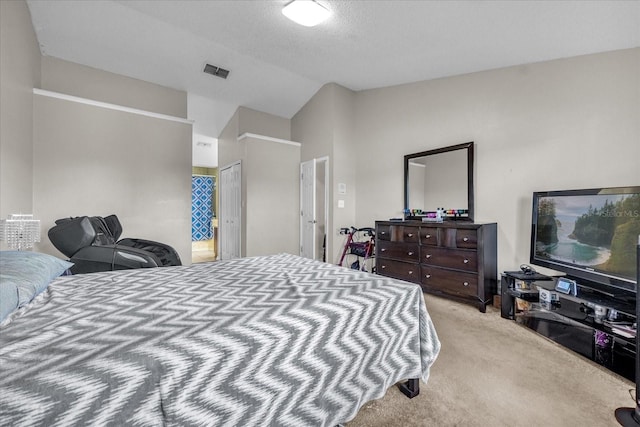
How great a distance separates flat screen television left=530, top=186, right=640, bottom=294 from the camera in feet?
A: 6.52

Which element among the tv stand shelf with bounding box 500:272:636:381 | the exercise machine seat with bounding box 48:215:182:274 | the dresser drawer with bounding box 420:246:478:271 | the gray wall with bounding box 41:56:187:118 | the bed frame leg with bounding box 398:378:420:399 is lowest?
the bed frame leg with bounding box 398:378:420:399

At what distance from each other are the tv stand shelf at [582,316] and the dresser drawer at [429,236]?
2.49 ft

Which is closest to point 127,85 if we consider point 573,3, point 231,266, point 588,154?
point 231,266

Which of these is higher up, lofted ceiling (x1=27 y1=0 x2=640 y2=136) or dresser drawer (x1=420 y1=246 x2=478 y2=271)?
lofted ceiling (x1=27 y1=0 x2=640 y2=136)

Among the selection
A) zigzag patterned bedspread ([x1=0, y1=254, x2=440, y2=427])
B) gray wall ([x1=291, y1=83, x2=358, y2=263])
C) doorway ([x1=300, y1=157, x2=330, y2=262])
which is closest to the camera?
zigzag patterned bedspread ([x1=0, y1=254, x2=440, y2=427])

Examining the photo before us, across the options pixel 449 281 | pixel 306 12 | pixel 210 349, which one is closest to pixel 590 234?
pixel 449 281

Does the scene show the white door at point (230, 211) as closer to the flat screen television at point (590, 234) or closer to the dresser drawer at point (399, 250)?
the dresser drawer at point (399, 250)

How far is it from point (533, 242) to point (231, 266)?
2780 mm

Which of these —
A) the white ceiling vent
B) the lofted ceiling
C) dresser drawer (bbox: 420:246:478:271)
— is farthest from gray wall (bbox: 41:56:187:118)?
dresser drawer (bbox: 420:246:478:271)

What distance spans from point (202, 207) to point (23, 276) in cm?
741

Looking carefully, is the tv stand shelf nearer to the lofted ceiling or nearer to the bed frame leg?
the bed frame leg

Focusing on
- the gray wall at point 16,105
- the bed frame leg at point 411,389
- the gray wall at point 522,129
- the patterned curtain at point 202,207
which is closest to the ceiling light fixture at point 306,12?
the gray wall at point 522,129

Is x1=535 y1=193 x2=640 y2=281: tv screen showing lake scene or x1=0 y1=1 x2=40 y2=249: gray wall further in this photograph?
x1=0 y1=1 x2=40 y2=249: gray wall

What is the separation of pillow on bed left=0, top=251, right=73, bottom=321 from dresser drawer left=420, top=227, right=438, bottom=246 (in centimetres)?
317
